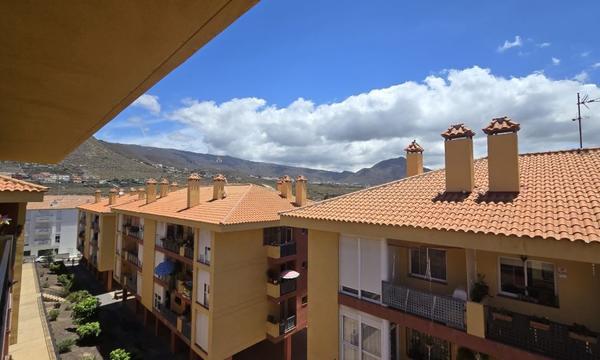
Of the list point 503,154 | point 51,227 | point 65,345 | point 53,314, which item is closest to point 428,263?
point 503,154

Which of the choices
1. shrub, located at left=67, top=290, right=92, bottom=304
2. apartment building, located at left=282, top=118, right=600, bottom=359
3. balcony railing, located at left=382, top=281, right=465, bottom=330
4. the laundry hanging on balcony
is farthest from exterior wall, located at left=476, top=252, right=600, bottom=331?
shrub, located at left=67, top=290, right=92, bottom=304

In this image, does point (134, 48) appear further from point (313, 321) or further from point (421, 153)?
point (421, 153)

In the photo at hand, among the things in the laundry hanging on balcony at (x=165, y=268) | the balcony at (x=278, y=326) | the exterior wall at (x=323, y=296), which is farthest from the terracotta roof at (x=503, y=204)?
the laundry hanging on balcony at (x=165, y=268)

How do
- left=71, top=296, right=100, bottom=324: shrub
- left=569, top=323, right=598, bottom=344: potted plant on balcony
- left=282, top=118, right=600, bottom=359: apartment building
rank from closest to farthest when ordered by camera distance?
1. left=569, top=323, right=598, bottom=344: potted plant on balcony
2. left=282, top=118, right=600, bottom=359: apartment building
3. left=71, top=296, right=100, bottom=324: shrub

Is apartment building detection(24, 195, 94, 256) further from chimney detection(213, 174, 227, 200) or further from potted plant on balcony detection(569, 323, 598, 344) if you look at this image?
potted plant on balcony detection(569, 323, 598, 344)

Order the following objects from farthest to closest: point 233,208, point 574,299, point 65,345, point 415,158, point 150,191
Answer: point 150,191
point 65,345
point 233,208
point 415,158
point 574,299

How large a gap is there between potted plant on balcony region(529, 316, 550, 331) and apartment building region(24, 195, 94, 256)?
68910 mm

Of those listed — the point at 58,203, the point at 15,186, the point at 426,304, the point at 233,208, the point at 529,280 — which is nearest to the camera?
the point at 529,280

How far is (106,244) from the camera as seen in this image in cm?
3825

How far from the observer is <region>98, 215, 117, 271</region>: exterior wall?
38000mm

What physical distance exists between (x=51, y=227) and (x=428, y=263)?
7560 cm

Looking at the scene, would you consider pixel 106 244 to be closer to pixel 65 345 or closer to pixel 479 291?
pixel 65 345

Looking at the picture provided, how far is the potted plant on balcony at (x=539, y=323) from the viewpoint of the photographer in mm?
7594

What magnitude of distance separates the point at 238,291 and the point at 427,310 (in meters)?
13.2
